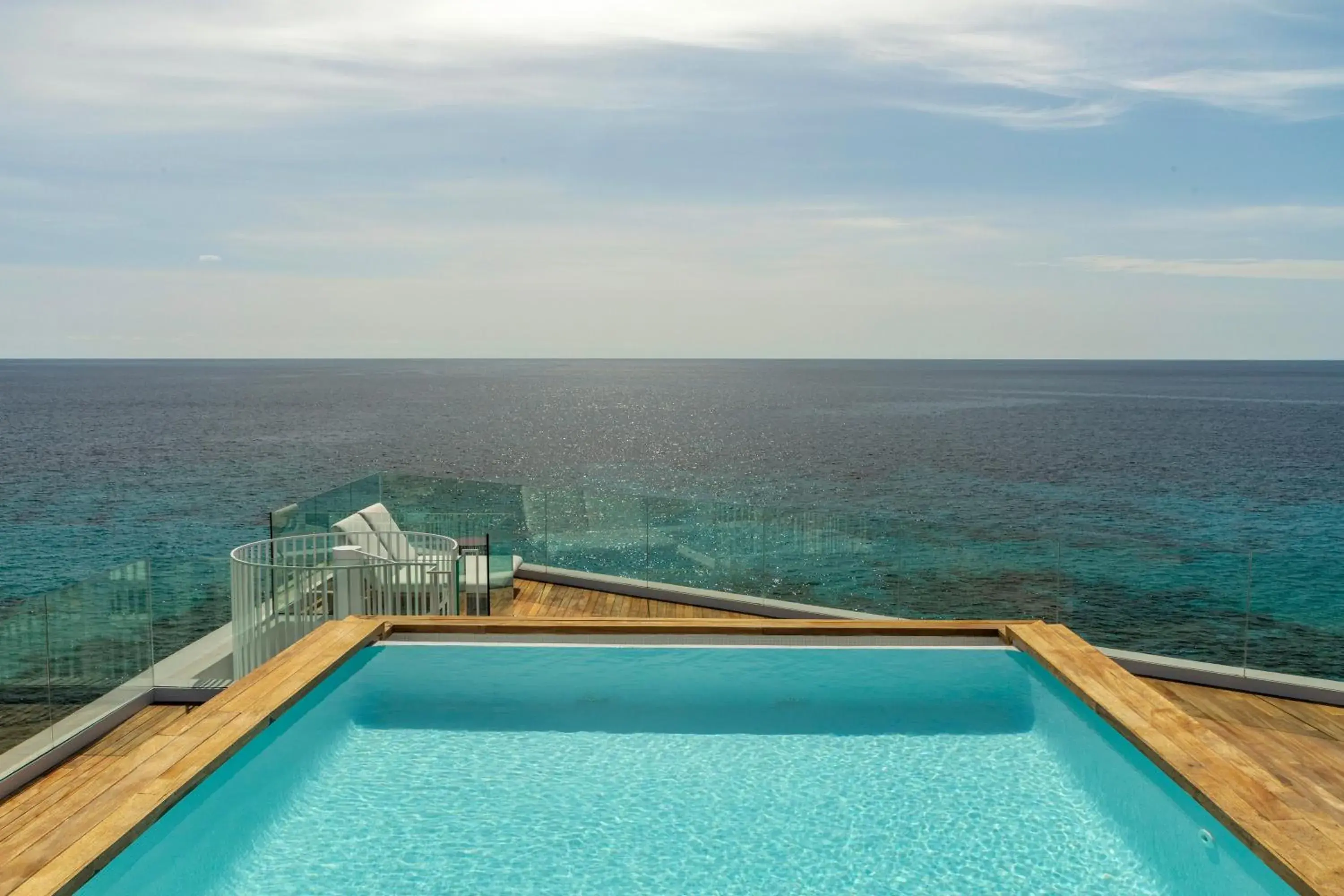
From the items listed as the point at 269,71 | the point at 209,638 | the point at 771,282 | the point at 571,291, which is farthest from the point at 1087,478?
the point at 571,291

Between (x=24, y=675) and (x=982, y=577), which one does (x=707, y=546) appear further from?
(x=24, y=675)

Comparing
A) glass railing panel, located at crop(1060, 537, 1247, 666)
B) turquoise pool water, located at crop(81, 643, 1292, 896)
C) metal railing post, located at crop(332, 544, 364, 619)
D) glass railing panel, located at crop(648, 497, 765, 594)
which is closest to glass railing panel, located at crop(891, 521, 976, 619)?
glass railing panel, located at crop(1060, 537, 1247, 666)

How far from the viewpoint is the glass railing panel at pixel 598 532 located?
359 inches

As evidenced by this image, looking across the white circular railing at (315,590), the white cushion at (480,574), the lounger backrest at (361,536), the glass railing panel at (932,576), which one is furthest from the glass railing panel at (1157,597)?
A: the lounger backrest at (361,536)

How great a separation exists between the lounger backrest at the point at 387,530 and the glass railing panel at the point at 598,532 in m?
1.39

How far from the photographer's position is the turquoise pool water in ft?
13.1

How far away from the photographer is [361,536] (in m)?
8.65

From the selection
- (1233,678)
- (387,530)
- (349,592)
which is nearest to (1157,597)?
(1233,678)

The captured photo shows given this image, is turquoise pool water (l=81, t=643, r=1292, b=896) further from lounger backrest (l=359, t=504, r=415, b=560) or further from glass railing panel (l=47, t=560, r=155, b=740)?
lounger backrest (l=359, t=504, r=415, b=560)

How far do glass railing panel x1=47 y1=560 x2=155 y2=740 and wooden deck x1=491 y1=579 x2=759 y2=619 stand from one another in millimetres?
2577

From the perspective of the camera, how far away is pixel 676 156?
31.8 metres

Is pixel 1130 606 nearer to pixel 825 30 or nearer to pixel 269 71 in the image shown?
pixel 825 30

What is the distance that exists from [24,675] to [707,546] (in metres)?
5.04

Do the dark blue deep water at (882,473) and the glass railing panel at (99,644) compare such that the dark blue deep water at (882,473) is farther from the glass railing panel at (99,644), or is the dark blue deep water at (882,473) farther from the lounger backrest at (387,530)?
the lounger backrest at (387,530)
